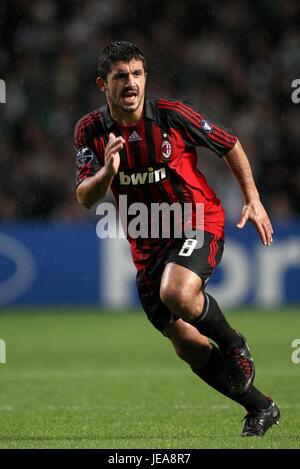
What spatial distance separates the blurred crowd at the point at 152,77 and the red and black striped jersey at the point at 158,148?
7883mm

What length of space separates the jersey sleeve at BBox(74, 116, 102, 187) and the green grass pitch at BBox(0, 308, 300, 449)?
1.32m

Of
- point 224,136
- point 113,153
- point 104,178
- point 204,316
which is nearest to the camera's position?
point 113,153

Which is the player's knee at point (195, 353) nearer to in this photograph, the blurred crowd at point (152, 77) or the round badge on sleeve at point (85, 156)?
the round badge on sleeve at point (85, 156)

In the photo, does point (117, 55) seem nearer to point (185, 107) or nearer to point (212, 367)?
point (185, 107)

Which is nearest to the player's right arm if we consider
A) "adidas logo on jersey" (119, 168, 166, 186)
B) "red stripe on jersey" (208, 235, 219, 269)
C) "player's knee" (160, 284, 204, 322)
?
"adidas logo on jersey" (119, 168, 166, 186)

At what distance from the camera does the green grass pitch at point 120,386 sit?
5.30m

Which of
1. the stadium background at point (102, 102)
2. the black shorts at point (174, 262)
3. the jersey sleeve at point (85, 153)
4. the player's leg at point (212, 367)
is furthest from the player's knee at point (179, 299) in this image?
the stadium background at point (102, 102)

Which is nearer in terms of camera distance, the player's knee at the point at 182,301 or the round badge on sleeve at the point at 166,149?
the player's knee at the point at 182,301

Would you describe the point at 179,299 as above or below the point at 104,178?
below

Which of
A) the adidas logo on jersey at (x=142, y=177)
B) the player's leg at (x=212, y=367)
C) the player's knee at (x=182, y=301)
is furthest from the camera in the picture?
the adidas logo on jersey at (x=142, y=177)

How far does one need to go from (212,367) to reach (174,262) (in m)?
0.59

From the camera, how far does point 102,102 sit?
46.6 feet

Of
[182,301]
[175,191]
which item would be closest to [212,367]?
[182,301]

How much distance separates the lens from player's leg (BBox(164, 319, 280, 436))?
5348mm
